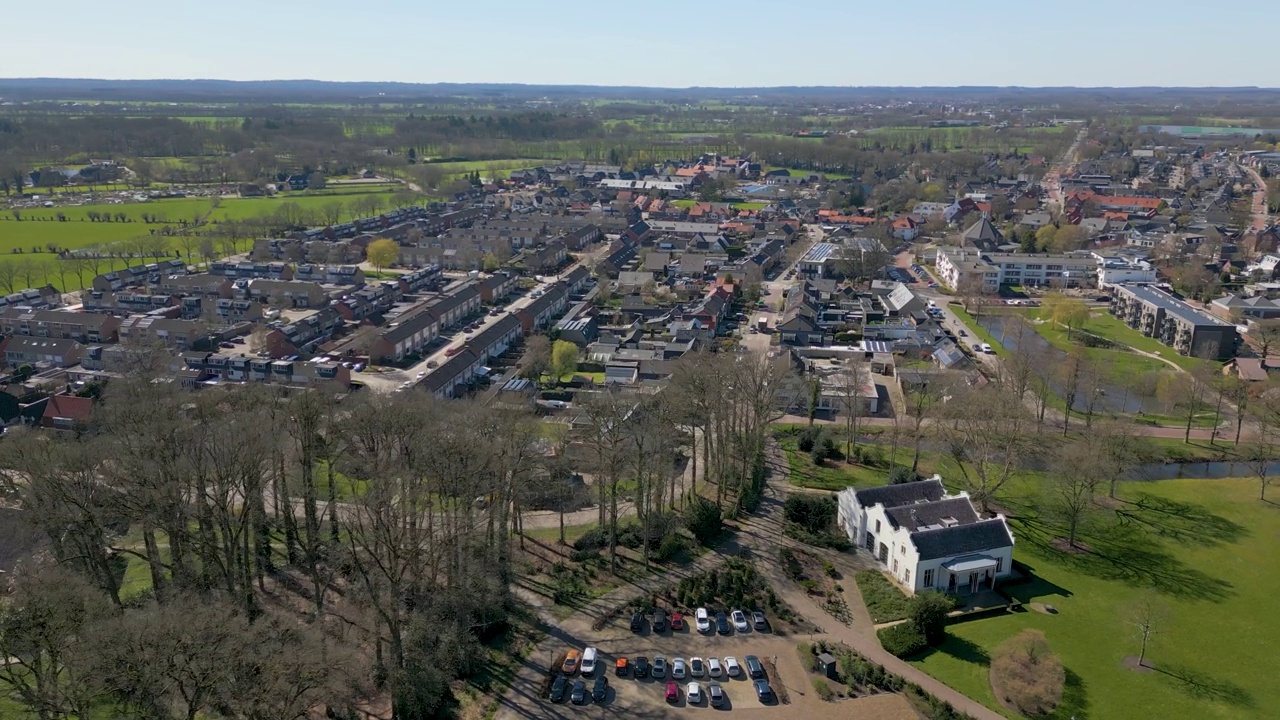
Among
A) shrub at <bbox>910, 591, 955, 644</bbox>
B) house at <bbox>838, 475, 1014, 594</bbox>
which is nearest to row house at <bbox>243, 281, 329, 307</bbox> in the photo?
house at <bbox>838, 475, 1014, 594</bbox>

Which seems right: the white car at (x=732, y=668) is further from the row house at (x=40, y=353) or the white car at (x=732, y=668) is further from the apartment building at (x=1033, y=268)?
the apartment building at (x=1033, y=268)

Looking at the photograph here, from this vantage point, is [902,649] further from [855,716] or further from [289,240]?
[289,240]

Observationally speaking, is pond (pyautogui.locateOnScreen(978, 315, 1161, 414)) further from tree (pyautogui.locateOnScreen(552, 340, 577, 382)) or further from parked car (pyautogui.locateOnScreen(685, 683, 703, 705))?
parked car (pyautogui.locateOnScreen(685, 683, 703, 705))

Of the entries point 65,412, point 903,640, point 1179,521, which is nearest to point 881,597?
point 903,640

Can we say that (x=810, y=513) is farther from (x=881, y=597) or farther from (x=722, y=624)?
(x=722, y=624)

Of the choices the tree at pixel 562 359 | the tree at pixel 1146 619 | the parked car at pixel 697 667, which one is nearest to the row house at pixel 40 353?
the tree at pixel 562 359

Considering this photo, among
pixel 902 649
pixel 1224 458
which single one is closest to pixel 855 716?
pixel 902 649
